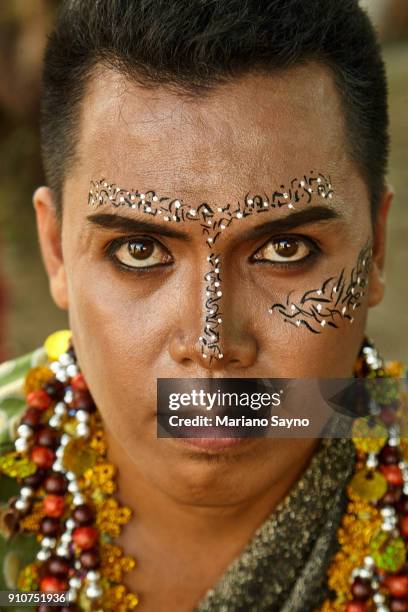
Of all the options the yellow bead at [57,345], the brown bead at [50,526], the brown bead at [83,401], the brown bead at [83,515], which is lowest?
the brown bead at [50,526]

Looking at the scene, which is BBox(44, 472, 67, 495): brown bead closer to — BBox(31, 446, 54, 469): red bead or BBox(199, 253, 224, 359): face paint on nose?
BBox(31, 446, 54, 469): red bead

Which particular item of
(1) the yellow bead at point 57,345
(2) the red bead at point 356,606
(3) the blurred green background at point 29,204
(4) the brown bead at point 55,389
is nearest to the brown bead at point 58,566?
(4) the brown bead at point 55,389

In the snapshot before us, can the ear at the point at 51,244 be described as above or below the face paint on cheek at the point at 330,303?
above

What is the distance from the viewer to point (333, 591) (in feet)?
6.14

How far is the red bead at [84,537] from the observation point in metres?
1.83

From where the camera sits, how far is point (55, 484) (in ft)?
6.16

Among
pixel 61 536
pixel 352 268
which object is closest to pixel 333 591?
pixel 61 536

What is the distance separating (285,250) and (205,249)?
168 mm

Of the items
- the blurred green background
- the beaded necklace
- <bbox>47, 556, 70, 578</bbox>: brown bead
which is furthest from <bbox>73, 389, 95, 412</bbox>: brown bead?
the blurred green background

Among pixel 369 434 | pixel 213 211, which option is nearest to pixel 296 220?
pixel 213 211

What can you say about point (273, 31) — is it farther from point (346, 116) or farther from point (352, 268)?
point (352, 268)

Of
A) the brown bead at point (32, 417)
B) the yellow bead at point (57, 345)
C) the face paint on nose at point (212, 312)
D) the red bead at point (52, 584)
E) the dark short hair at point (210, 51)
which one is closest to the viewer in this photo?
the face paint on nose at point (212, 312)

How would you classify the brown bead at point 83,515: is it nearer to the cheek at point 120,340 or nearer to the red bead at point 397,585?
the cheek at point 120,340

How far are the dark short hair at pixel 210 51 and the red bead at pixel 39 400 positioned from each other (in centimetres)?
47
